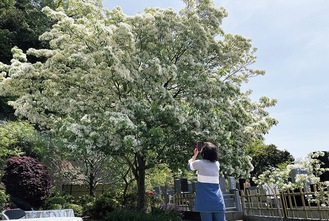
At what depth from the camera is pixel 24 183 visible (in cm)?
961

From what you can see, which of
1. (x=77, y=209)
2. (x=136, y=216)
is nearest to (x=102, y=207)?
(x=77, y=209)

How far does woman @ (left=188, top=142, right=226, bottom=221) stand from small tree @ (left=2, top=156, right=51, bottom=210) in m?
7.01

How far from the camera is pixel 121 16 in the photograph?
10.8 meters

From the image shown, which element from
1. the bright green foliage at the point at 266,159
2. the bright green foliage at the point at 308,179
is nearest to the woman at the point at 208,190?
the bright green foliage at the point at 308,179

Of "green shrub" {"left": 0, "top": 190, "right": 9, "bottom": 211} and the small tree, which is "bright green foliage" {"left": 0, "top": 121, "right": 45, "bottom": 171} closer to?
the small tree

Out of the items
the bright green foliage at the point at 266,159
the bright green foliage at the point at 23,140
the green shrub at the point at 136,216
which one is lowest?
the green shrub at the point at 136,216

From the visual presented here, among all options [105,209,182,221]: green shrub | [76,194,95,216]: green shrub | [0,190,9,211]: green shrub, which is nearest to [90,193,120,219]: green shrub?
[76,194,95,216]: green shrub

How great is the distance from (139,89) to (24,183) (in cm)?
448

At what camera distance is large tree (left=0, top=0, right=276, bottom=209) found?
889 cm

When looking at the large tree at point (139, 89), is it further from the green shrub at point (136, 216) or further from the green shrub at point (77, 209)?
the green shrub at point (77, 209)

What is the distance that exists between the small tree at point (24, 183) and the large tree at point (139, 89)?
4.92ft

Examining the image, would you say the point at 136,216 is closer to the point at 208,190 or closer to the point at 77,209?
the point at 77,209

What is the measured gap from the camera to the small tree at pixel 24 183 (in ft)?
31.6

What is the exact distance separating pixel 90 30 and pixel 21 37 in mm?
19223
